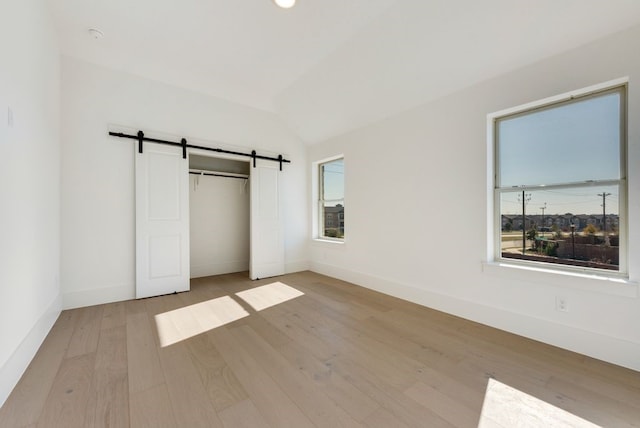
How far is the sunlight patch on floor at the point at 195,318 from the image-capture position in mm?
2428

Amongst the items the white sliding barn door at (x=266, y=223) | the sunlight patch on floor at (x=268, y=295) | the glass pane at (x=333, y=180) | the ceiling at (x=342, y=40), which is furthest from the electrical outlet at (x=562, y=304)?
the white sliding barn door at (x=266, y=223)

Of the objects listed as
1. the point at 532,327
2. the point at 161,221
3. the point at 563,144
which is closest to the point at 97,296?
the point at 161,221

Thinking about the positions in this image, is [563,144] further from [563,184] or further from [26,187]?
[26,187]

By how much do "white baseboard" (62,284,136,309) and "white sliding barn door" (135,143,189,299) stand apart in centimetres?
13

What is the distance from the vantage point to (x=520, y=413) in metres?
1.48

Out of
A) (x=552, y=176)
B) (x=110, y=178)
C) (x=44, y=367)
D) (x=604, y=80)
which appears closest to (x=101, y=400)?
(x=44, y=367)

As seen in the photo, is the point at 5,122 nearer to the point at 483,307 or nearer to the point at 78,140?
the point at 78,140

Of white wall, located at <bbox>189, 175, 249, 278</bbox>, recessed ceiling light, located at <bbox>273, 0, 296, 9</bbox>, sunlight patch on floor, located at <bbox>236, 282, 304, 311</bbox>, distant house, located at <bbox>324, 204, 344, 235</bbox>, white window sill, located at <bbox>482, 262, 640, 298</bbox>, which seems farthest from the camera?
distant house, located at <bbox>324, 204, 344, 235</bbox>

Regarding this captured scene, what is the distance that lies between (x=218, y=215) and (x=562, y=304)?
485 centimetres

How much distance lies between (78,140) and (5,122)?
1.77 metres

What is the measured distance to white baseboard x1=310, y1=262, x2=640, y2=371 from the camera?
1945 mm

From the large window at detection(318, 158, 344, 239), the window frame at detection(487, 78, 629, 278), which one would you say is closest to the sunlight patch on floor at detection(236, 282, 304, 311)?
the large window at detection(318, 158, 344, 239)

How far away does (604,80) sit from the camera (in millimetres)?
2027

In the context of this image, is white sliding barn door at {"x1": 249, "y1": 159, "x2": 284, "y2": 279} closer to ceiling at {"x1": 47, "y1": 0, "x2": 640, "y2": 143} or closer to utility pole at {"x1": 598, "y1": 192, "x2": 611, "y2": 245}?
ceiling at {"x1": 47, "y1": 0, "x2": 640, "y2": 143}
